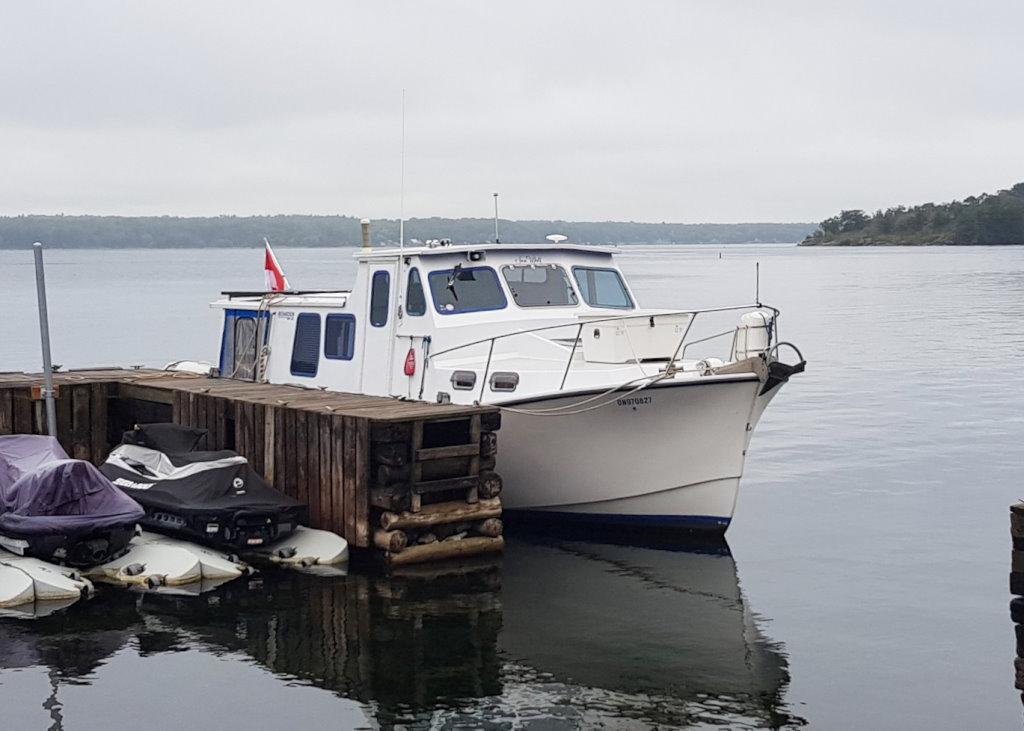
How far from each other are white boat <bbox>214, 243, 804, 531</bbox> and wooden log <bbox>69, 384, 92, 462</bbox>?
11.0ft

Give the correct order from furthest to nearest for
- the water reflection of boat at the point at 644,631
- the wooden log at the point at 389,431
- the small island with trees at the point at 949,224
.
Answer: the small island with trees at the point at 949,224 < the wooden log at the point at 389,431 < the water reflection of boat at the point at 644,631

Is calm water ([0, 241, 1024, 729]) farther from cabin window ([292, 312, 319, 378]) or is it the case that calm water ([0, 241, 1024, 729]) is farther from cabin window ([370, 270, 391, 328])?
cabin window ([292, 312, 319, 378])

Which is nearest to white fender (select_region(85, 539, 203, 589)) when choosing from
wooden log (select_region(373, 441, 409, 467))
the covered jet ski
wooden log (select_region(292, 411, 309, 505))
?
the covered jet ski

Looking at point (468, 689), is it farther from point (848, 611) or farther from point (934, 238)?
point (934, 238)

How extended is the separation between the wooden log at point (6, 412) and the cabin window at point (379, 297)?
16.9ft

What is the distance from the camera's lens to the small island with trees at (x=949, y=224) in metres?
151

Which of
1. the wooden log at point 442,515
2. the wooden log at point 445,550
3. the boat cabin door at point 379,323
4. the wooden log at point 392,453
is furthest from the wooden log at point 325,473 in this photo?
the boat cabin door at point 379,323

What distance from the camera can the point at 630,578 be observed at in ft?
48.2

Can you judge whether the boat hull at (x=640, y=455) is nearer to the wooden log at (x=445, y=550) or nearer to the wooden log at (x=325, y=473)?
the wooden log at (x=445, y=550)

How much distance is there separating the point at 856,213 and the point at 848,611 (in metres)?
180

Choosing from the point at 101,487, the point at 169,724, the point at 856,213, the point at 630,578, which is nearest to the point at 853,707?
the point at 630,578

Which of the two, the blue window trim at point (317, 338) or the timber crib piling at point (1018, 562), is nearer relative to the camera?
the timber crib piling at point (1018, 562)

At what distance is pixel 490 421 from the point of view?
48.9 ft

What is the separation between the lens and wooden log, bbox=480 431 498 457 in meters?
15.0
